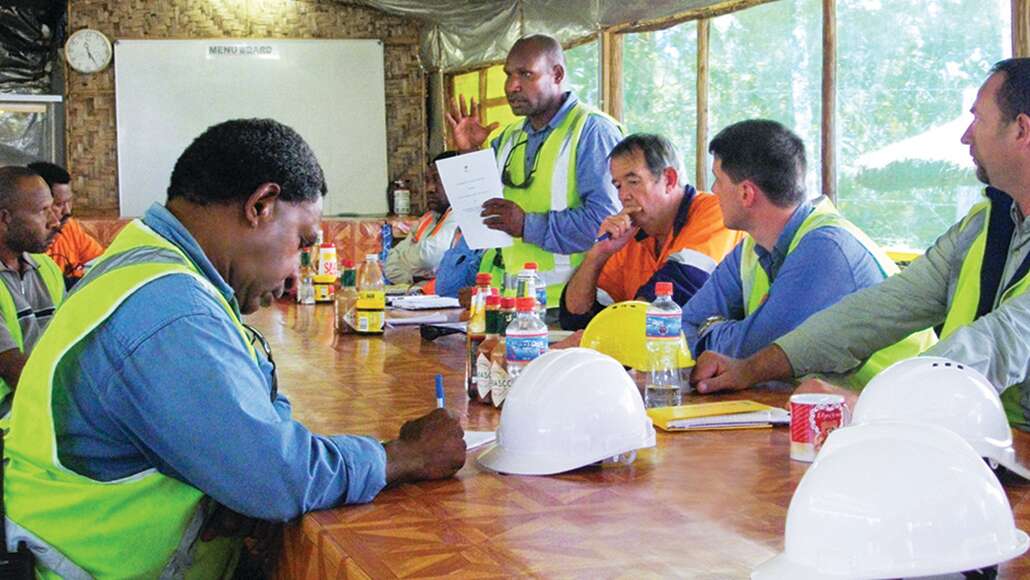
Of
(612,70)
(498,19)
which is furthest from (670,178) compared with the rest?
(498,19)

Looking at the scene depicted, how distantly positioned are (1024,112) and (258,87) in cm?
730

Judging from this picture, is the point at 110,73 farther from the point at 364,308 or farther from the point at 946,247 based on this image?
the point at 946,247

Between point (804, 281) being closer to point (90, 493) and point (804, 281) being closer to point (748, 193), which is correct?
point (748, 193)

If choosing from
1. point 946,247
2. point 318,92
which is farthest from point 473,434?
point 318,92

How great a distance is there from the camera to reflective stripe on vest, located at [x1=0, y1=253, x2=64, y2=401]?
315 centimetres

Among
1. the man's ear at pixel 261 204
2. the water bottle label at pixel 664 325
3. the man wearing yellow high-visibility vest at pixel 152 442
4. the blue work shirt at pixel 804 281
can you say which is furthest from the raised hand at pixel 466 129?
the man wearing yellow high-visibility vest at pixel 152 442

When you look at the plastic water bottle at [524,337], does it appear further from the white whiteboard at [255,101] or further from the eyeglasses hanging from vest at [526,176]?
the white whiteboard at [255,101]

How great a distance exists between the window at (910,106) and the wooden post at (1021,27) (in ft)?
0.30

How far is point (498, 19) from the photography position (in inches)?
301

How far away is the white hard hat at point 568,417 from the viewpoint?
65.7 inches

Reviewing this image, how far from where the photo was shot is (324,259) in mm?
4613

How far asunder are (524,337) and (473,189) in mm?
1819

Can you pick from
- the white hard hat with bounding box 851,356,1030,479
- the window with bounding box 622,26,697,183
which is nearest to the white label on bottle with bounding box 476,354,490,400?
the white hard hat with bounding box 851,356,1030,479

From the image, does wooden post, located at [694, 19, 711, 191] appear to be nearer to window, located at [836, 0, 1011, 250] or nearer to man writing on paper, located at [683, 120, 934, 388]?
window, located at [836, 0, 1011, 250]
